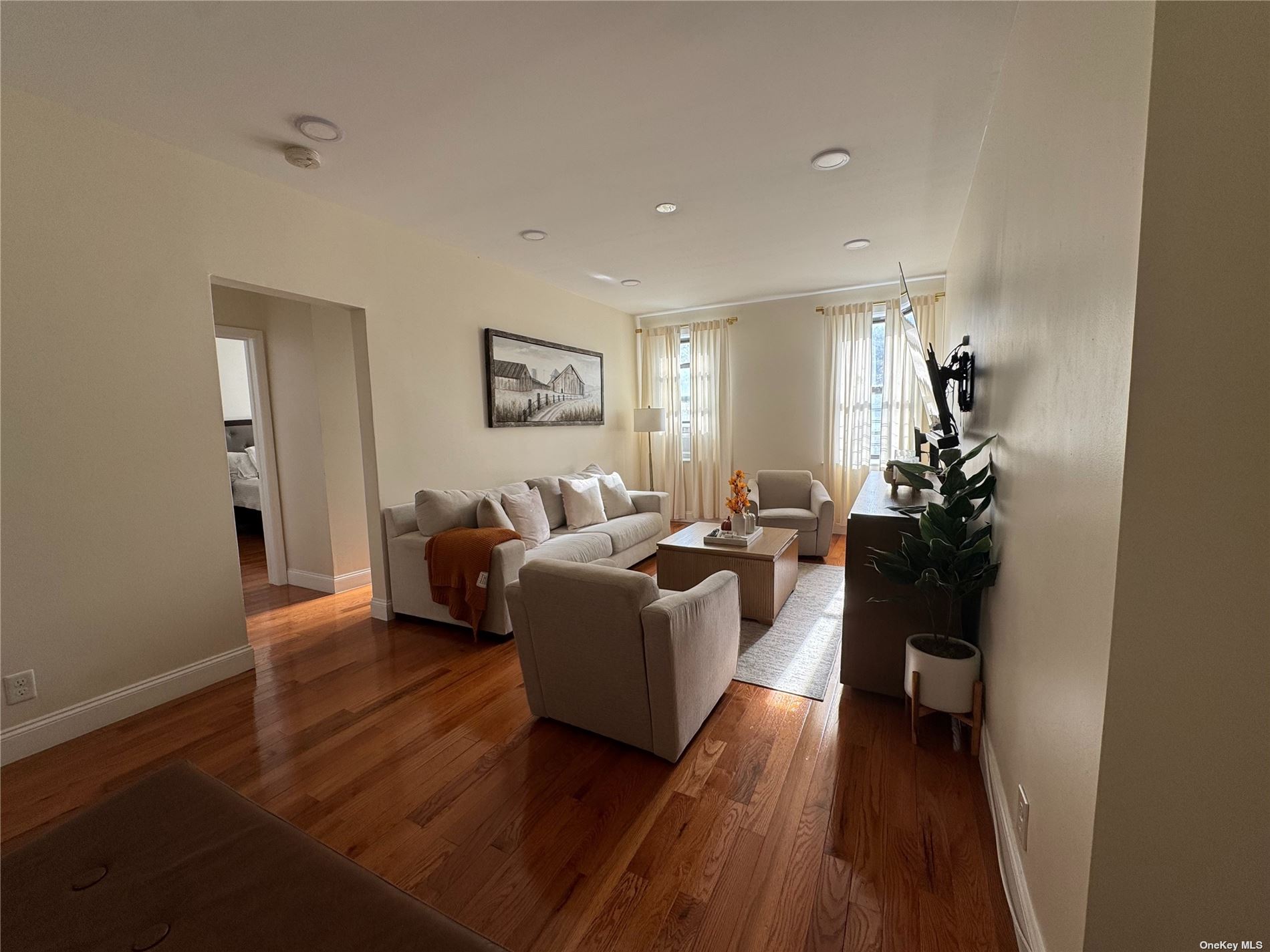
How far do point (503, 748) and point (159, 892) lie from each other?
1.28 m

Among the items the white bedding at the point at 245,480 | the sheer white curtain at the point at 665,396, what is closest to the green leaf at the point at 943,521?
the sheer white curtain at the point at 665,396

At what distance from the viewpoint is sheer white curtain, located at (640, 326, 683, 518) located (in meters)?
6.44

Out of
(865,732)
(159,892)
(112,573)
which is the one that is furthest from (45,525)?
(865,732)

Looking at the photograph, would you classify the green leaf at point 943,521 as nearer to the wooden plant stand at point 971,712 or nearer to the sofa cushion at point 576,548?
the wooden plant stand at point 971,712

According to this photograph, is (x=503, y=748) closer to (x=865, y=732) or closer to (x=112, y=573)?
(x=865, y=732)

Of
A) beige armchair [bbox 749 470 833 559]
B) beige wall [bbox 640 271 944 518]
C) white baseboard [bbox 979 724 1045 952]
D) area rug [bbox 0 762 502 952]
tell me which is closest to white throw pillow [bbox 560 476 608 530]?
beige armchair [bbox 749 470 833 559]

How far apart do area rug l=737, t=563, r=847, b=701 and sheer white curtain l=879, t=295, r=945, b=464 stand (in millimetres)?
2229

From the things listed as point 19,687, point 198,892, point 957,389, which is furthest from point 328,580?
point 957,389

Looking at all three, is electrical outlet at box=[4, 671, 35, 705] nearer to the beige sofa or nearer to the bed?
the beige sofa

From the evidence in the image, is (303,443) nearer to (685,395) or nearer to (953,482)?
(685,395)

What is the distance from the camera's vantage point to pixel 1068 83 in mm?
1184

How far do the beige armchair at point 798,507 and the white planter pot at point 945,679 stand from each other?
2119 millimetres

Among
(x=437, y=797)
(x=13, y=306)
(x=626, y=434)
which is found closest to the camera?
(x=437, y=797)

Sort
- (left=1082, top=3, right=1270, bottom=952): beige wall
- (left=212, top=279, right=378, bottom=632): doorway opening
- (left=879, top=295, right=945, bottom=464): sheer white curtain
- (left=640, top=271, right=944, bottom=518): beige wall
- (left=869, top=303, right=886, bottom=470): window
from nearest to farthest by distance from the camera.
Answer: (left=1082, top=3, right=1270, bottom=952): beige wall, (left=212, top=279, right=378, bottom=632): doorway opening, (left=879, top=295, right=945, bottom=464): sheer white curtain, (left=869, top=303, right=886, bottom=470): window, (left=640, top=271, right=944, bottom=518): beige wall
